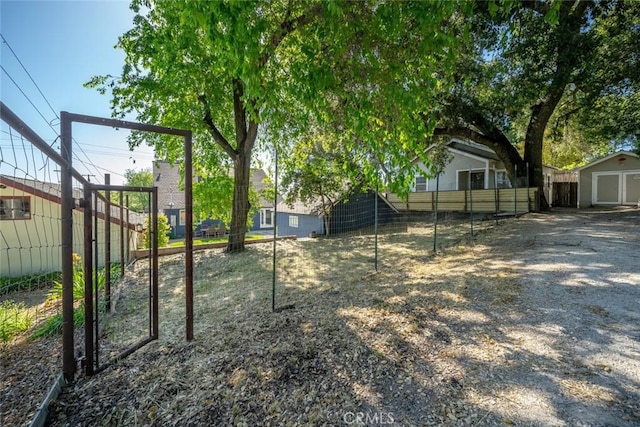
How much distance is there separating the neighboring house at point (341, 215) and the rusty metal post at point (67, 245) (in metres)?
10.3

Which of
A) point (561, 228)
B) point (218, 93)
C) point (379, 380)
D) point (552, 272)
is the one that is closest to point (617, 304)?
point (552, 272)

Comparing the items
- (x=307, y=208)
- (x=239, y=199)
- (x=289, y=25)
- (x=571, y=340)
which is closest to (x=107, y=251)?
(x=289, y=25)

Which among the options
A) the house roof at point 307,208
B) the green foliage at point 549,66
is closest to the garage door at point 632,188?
the green foliage at point 549,66

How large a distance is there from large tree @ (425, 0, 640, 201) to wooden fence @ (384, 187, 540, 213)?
10.4 feet

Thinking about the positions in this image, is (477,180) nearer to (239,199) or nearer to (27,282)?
(239,199)

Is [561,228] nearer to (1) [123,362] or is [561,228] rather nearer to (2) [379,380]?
(2) [379,380]

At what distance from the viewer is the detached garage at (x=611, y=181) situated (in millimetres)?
15836

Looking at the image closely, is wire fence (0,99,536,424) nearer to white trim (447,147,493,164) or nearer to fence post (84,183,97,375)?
fence post (84,183,97,375)

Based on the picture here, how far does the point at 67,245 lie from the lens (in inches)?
89.5

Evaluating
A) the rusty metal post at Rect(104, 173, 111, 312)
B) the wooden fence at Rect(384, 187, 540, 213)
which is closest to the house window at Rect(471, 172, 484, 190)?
the wooden fence at Rect(384, 187, 540, 213)

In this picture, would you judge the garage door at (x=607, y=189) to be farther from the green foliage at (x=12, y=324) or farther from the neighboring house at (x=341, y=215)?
the green foliage at (x=12, y=324)

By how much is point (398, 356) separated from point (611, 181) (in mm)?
21044

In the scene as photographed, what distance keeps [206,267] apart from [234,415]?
5983 mm

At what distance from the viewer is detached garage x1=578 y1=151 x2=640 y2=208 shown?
623 inches
